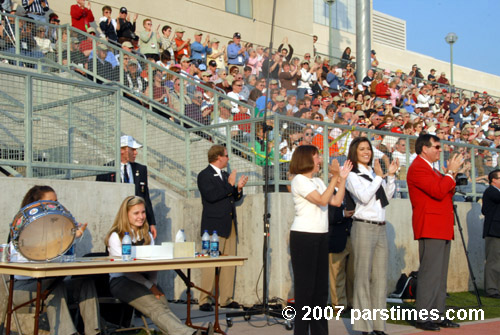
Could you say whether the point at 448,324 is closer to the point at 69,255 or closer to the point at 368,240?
the point at 368,240

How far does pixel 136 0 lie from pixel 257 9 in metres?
6.28

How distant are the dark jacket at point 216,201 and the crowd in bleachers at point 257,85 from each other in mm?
889

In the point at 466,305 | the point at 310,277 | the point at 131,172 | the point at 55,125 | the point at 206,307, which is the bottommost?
the point at 466,305

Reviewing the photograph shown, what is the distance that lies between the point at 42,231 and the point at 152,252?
112cm

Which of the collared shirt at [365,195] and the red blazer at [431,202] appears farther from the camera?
the red blazer at [431,202]

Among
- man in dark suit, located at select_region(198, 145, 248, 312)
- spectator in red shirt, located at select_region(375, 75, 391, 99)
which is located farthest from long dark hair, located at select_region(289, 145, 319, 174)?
spectator in red shirt, located at select_region(375, 75, 391, 99)

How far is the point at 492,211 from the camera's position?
11.8 meters

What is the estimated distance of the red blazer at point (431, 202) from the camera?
809cm

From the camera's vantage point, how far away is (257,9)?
85.9 feet

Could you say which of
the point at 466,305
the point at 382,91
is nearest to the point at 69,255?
the point at 466,305

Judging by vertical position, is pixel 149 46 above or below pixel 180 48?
below

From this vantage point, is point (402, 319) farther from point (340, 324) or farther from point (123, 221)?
point (123, 221)

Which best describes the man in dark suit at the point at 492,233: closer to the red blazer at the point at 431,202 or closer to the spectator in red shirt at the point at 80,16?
the red blazer at the point at 431,202

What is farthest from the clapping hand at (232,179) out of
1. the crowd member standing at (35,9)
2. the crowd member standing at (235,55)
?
the crowd member standing at (235,55)
